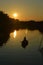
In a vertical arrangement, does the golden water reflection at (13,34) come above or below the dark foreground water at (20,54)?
above

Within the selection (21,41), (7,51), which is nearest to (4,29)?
(21,41)

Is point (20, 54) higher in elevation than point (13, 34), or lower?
lower

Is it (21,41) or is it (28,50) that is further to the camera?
(21,41)

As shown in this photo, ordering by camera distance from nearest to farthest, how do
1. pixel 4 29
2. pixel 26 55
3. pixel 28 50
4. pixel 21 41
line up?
pixel 26 55, pixel 28 50, pixel 21 41, pixel 4 29

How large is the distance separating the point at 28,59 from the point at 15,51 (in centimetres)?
79

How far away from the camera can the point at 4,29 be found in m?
7.70

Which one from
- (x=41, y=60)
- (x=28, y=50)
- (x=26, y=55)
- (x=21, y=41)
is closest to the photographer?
(x=41, y=60)

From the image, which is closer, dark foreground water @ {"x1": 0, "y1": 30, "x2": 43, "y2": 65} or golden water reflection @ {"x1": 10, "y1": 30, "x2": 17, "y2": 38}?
dark foreground water @ {"x1": 0, "y1": 30, "x2": 43, "y2": 65}

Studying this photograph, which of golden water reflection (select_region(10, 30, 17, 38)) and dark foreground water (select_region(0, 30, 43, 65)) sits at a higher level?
golden water reflection (select_region(10, 30, 17, 38))

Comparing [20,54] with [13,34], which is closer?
[20,54]

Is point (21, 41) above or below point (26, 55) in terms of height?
above

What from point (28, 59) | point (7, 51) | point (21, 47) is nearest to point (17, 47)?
point (21, 47)

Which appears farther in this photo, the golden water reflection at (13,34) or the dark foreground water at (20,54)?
the golden water reflection at (13,34)

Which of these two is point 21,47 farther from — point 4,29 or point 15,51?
point 4,29
